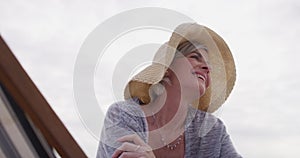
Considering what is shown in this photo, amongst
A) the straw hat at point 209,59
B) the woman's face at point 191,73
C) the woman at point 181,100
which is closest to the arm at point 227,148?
the woman at point 181,100

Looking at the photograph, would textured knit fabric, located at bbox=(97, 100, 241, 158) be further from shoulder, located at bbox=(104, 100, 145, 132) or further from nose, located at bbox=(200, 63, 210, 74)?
nose, located at bbox=(200, 63, 210, 74)

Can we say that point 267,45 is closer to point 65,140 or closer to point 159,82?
point 159,82

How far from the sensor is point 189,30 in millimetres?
1229

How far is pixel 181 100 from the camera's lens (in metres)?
1.26

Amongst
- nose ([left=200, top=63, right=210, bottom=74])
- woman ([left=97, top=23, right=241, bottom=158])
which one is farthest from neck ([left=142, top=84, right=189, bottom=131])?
nose ([left=200, top=63, right=210, bottom=74])

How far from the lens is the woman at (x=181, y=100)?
117 centimetres

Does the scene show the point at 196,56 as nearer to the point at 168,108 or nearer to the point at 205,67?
the point at 205,67

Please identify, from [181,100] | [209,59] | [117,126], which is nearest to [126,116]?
[117,126]

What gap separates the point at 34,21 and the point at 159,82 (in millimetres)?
880

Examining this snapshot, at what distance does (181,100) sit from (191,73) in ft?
0.41

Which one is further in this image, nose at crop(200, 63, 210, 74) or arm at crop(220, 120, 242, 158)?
arm at crop(220, 120, 242, 158)

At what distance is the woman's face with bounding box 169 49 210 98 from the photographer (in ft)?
3.81

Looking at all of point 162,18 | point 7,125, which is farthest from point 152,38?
point 7,125

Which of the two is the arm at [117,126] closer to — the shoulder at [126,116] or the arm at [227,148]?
the shoulder at [126,116]
